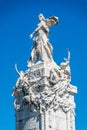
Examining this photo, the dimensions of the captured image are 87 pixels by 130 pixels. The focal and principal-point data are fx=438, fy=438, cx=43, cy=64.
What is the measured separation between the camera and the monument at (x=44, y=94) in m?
31.5

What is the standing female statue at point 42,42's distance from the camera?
34.0 metres

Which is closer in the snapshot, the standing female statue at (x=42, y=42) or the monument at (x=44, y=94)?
the monument at (x=44, y=94)

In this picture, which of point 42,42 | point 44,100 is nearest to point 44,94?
point 44,100

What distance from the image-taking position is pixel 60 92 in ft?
105

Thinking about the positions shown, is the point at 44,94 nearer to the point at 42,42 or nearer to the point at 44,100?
the point at 44,100

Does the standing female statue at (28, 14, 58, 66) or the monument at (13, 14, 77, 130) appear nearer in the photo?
the monument at (13, 14, 77, 130)

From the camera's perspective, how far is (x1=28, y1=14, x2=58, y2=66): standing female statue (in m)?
34.0

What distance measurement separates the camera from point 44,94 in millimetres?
31641

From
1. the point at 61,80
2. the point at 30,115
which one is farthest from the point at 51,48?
the point at 30,115

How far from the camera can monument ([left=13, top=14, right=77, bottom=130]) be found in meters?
31.5

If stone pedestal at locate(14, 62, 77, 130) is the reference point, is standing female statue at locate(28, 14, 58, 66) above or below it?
above

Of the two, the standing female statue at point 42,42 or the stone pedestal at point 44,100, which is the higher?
the standing female statue at point 42,42

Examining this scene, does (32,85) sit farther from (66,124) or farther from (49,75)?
(66,124)

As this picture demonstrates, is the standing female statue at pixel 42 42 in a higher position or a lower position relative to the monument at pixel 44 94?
higher
